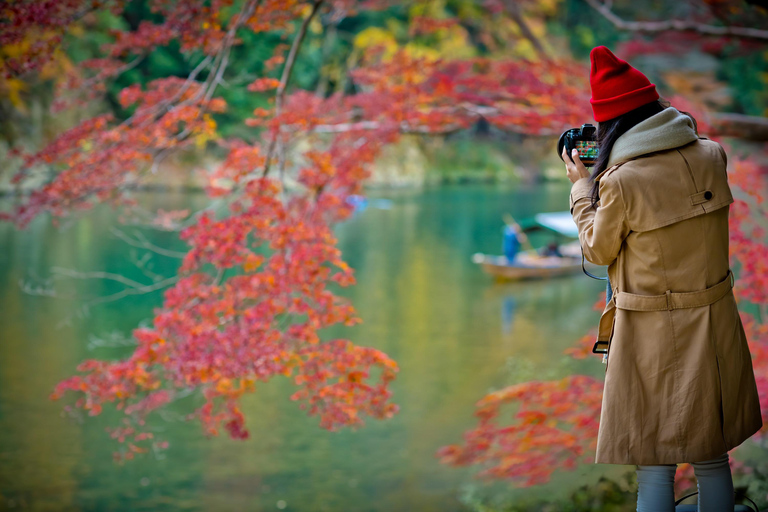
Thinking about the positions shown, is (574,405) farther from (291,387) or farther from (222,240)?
(291,387)

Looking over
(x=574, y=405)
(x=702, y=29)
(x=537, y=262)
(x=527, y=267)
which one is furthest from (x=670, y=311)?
(x=537, y=262)

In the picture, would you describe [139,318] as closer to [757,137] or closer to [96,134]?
[96,134]

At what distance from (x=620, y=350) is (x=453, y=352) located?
19.4 feet

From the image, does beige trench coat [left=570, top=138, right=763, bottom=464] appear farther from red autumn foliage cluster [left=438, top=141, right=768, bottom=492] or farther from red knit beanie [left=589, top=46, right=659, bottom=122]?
red autumn foliage cluster [left=438, top=141, right=768, bottom=492]

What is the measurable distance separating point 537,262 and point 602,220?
970cm

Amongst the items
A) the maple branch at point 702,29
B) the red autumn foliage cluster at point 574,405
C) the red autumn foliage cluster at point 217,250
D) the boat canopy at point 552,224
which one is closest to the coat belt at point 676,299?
the red autumn foliage cluster at point 217,250

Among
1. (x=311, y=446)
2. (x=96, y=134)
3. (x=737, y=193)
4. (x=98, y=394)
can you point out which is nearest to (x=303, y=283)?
(x=98, y=394)

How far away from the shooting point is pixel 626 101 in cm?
112

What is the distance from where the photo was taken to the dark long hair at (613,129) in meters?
1.13

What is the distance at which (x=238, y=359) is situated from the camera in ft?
7.68

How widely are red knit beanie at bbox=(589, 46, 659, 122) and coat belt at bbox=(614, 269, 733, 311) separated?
315 mm

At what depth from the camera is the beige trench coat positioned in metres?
1.08

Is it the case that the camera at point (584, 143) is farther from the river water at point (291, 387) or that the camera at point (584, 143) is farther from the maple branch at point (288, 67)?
the river water at point (291, 387)

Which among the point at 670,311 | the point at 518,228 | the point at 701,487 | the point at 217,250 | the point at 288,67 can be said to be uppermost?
the point at 288,67
